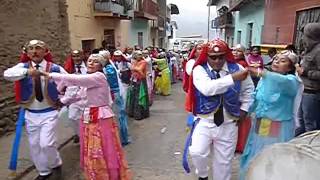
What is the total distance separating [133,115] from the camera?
29.8ft

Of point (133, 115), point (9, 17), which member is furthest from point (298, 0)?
point (9, 17)

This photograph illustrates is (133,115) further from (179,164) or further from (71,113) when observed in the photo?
(179,164)

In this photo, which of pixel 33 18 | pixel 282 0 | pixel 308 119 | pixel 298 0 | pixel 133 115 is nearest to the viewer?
pixel 308 119

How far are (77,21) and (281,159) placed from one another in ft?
37.9

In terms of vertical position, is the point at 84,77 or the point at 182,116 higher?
the point at 84,77

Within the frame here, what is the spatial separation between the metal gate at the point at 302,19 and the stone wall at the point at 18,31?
5343 mm

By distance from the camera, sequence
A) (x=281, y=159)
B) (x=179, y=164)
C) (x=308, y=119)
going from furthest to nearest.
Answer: (x=179, y=164), (x=308, y=119), (x=281, y=159)

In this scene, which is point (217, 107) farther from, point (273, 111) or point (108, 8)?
point (108, 8)

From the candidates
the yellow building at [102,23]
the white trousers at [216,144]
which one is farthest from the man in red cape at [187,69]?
the yellow building at [102,23]

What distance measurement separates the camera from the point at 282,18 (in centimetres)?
1209

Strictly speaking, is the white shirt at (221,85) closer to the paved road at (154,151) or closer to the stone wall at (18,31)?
the paved road at (154,151)

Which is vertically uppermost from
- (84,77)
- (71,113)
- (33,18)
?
(33,18)

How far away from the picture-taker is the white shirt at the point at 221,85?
12.3 ft

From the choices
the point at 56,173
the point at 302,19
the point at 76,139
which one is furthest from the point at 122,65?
the point at 302,19
